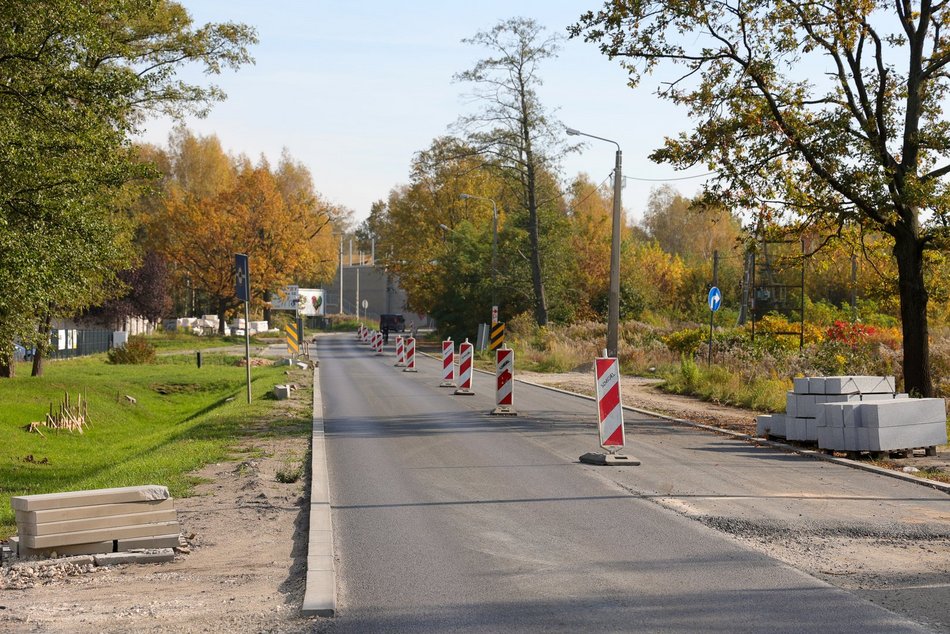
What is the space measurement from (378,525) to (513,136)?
41030 millimetres

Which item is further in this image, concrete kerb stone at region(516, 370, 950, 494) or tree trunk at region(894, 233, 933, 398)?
tree trunk at region(894, 233, 933, 398)

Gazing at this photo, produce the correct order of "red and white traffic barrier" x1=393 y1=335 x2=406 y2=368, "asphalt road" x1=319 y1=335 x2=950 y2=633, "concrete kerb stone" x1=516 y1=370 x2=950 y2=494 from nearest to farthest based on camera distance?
1. "asphalt road" x1=319 y1=335 x2=950 y2=633
2. "concrete kerb stone" x1=516 y1=370 x2=950 y2=494
3. "red and white traffic barrier" x1=393 y1=335 x2=406 y2=368

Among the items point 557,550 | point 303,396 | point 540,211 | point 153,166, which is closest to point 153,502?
point 557,550

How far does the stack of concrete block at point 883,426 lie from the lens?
45.0ft

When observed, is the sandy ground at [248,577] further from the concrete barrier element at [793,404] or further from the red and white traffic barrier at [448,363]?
the red and white traffic barrier at [448,363]

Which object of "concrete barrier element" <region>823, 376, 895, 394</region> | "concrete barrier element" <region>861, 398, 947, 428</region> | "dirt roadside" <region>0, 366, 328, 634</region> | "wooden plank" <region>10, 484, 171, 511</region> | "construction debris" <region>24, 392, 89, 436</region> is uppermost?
"concrete barrier element" <region>823, 376, 895, 394</region>

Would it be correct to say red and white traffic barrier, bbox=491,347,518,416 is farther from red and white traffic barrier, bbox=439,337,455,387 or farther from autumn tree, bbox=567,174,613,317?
autumn tree, bbox=567,174,613,317

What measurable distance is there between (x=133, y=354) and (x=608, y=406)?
33.3 m

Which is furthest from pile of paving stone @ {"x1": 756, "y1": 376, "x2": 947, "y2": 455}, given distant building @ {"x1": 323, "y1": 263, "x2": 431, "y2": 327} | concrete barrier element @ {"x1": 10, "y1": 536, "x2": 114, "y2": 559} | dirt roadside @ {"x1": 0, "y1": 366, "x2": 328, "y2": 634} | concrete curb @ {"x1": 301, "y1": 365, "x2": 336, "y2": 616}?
distant building @ {"x1": 323, "y1": 263, "x2": 431, "y2": 327}

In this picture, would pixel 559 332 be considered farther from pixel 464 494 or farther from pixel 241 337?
pixel 464 494

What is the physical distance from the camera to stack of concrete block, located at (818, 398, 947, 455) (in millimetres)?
13727

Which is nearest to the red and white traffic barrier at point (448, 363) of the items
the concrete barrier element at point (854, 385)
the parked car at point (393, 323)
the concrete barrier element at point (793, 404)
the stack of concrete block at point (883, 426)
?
the concrete barrier element at point (793, 404)

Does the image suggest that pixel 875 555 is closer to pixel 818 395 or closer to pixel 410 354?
pixel 818 395

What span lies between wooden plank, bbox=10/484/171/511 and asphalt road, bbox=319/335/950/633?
1511 millimetres
